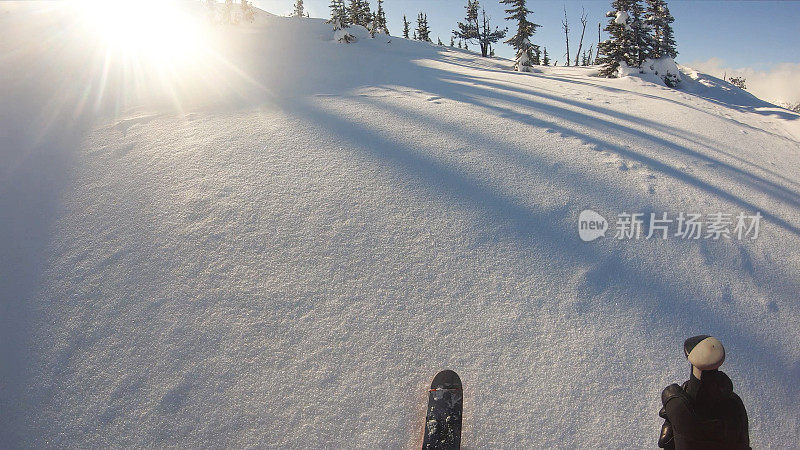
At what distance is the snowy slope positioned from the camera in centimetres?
225

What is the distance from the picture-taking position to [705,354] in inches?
53.2

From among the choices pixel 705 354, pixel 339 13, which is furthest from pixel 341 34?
pixel 705 354

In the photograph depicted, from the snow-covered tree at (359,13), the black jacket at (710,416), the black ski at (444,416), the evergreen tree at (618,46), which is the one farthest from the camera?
the snow-covered tree at (359,13)

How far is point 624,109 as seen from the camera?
25.1 ft

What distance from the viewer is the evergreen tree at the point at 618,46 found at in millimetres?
16453

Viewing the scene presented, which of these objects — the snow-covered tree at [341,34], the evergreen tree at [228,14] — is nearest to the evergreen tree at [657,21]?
the snow-covered tree at [341,34]

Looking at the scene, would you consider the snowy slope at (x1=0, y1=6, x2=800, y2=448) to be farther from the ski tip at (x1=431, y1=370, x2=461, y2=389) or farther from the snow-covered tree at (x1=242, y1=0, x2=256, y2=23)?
the snow-covered tree at (x1=242, y1=0, x2=256, y2=23)

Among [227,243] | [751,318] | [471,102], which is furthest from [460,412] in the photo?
[471,102]

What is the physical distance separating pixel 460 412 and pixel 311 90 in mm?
7631

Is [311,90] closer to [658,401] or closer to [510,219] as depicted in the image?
[510,219]

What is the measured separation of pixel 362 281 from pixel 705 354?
89.6 inches

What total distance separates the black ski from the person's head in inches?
50.6

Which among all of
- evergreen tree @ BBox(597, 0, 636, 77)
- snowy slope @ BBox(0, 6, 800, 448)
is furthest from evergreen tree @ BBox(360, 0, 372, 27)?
snowy slope @ BBox(0, 6, 800, 448)

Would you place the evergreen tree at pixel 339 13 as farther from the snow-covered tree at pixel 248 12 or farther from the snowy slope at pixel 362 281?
the snowy slope at pixel 362 281
